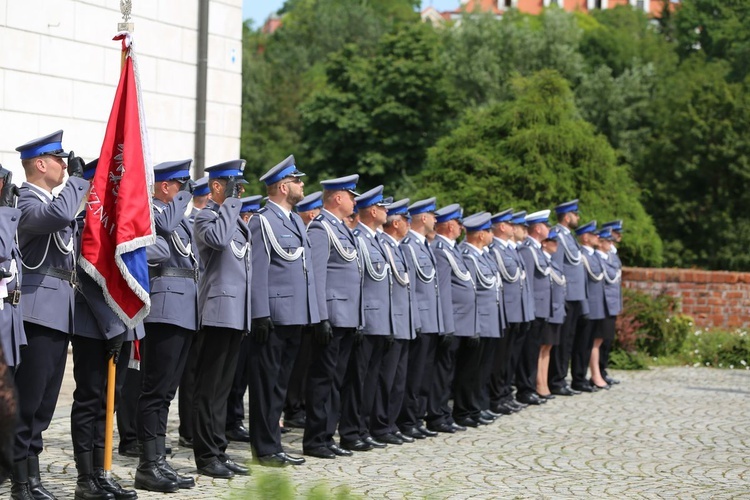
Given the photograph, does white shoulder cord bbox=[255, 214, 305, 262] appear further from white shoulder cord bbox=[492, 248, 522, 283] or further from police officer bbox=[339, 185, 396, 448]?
white shoulder cord bbox=[492, 248, 522, 283]

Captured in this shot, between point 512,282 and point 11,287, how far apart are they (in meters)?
6.57

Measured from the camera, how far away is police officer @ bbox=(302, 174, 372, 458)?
8977 mm

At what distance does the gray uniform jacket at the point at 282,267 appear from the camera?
840cm

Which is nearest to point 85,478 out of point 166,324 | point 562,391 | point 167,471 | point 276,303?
point 167,471

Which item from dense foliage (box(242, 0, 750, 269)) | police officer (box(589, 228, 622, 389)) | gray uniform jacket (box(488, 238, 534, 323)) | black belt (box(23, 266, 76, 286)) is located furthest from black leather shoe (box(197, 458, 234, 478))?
dense foliage (box(242, 0, 750, 269))

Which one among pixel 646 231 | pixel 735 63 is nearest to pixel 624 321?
A: pixel 646 231

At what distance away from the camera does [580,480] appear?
8.27 meters

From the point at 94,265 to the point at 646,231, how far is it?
17.4 meters

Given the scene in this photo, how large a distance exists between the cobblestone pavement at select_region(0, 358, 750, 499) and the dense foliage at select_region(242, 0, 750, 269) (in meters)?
10.4

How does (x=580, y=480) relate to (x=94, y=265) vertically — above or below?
below

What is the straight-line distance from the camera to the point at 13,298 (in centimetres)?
634

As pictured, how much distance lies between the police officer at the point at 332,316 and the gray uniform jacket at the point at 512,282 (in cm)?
301

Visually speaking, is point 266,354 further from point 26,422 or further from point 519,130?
point 519,130

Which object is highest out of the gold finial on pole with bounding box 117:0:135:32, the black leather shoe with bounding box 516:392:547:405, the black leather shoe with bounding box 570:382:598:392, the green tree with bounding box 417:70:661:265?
the green tree with bounding box 417:70:661:265
